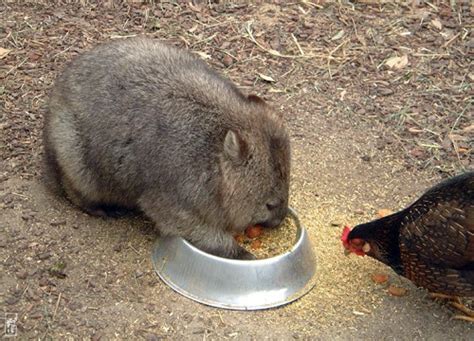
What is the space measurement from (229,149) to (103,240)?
1230 mm

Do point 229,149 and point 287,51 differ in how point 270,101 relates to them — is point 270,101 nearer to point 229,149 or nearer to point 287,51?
point 287,51

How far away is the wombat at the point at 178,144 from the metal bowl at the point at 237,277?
0.26m

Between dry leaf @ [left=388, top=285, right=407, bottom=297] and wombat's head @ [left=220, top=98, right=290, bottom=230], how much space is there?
0.97 meters

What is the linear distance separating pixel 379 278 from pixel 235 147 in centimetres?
146

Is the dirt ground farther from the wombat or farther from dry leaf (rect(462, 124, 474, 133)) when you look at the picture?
the wombat

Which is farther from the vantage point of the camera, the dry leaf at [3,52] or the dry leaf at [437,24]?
the dry leaf at [437,24]

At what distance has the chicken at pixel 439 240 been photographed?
18.0 ft

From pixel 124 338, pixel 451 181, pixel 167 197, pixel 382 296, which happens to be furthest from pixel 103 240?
pixel 451 181

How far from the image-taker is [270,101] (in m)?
8.02

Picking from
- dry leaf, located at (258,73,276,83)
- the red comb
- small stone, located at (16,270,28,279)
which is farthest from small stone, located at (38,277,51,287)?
dry leaf, located at (258,73,276,83)

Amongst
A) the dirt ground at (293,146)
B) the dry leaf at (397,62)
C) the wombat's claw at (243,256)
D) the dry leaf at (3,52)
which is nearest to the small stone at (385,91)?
the dirt ground at (293,146)

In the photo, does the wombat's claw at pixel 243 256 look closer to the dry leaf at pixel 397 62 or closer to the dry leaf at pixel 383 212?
the dry leaf at pixel 383 212

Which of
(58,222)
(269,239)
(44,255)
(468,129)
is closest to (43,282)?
(44,255)

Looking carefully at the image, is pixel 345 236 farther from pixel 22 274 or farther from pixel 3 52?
pixel 3 52
